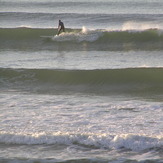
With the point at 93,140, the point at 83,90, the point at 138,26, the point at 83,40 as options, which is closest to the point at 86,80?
the point at 83,90

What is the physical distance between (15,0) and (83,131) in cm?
3791

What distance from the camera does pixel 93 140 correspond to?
10.2 m

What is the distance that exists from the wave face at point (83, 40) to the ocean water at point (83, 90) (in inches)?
1.8

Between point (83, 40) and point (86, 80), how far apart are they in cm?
904

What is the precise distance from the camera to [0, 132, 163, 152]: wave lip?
32.6ft

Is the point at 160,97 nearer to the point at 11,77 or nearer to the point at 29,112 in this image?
the point at 29,112

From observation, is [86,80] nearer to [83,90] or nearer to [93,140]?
[83,90]

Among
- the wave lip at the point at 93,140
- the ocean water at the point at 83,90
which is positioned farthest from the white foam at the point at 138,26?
the wave lip at the point at 93,140

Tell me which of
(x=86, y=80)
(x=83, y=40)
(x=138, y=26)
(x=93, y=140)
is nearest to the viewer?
(x=93, y=140)

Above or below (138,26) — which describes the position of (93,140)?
below

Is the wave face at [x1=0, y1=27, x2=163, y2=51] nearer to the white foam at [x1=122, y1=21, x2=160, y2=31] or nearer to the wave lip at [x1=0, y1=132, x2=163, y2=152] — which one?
the white foam at [x1=122, y1=21, x2=160, y2=31]

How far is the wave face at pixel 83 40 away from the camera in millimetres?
24188

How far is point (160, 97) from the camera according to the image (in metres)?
14.1

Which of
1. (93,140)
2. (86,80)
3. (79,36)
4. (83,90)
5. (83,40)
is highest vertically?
(79,36)
